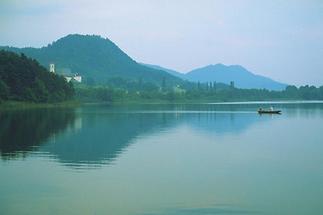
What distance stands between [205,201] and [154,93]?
387 feet

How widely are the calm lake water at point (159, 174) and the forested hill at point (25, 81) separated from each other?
38.1 m

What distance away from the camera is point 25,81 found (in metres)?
70.0

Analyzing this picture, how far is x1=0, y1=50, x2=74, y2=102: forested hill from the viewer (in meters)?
67.1

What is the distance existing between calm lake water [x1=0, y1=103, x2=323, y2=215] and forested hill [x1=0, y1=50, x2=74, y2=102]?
3807cm

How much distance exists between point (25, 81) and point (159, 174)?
56376mm

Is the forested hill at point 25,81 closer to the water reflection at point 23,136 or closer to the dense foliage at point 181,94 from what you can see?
the water reflection at point 23,136

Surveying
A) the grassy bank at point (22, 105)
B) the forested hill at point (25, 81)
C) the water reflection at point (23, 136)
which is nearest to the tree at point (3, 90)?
the forested hill at point (25, 81)

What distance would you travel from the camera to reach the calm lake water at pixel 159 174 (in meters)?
13.1

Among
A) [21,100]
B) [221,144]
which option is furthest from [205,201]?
[21,100]

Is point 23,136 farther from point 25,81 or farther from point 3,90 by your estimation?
point 25,81

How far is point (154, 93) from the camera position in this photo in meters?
131

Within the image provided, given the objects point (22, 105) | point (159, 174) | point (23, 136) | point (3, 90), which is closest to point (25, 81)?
point (22, 105)

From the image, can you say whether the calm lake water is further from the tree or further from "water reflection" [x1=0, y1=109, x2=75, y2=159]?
the tree

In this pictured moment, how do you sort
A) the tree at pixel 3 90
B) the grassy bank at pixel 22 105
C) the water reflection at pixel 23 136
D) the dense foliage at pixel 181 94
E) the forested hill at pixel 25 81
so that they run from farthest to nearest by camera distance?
the dense foliage at pixel 181 94, the forested hill at pixel 25 81, the grassy bank at pixel 22 105, the tree at pixel 3 90, the water reflection at pixel 23 136
